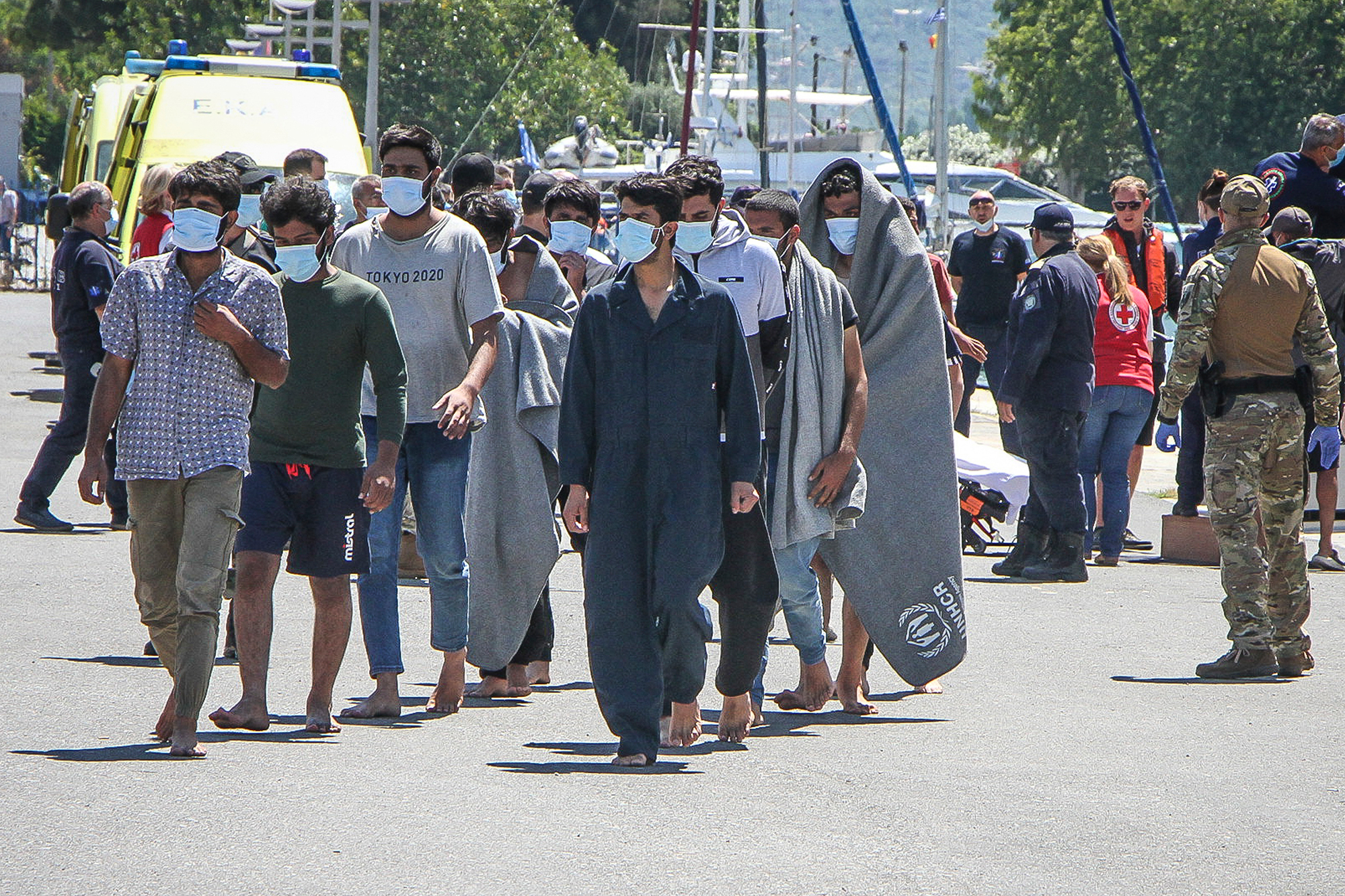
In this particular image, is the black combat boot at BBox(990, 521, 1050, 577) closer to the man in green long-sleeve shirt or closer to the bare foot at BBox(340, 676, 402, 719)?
the bare foot at BBox(340, 676, 402, 719)

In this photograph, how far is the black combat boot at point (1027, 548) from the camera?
10656 mm

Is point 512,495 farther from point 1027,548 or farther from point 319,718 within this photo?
point 1027,548

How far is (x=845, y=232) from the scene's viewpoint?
274 inches

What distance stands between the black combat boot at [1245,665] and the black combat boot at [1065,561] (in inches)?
104

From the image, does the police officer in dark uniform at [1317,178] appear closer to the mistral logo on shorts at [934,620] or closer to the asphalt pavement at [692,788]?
the asphalt pavement at [692,788]

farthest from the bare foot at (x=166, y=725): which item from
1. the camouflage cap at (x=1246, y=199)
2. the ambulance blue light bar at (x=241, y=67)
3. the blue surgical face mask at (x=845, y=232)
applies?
the ambulance blue light bar at (x=241, y=67)

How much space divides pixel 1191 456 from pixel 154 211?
6.33m

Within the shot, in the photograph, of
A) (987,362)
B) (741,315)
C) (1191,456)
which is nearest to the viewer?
(741,315)

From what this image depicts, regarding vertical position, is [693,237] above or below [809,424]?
above

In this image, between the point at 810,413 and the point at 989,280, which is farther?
the point at 989,280

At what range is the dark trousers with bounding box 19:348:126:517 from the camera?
429 inches

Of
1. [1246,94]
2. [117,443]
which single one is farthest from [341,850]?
Result: [1246,94]

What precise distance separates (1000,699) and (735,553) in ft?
5.39

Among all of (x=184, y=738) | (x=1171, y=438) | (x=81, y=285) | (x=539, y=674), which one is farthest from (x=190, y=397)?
(x=1171, y=438)
